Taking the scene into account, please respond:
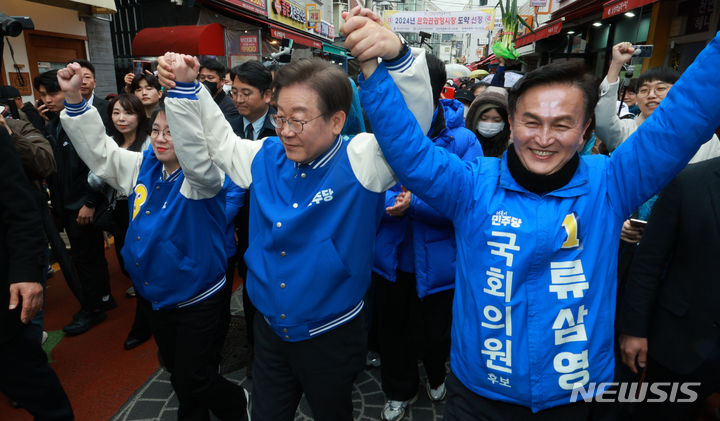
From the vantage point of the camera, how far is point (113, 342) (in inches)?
148

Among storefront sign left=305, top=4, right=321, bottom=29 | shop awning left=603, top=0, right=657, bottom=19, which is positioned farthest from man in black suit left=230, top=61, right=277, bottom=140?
storefront sign left=305, top=4, right=321, bottom=29

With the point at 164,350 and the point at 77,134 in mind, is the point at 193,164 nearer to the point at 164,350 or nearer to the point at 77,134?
the point at 77,134

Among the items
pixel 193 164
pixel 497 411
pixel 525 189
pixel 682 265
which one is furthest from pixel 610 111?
pixel 193 164

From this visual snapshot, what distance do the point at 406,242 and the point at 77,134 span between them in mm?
1953

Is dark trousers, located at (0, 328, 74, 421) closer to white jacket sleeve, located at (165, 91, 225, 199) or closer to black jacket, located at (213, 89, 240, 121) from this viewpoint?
white jacket sleeve, located at (165, 91, 225, 199)

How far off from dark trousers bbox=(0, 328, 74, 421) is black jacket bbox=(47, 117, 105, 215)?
180 cm

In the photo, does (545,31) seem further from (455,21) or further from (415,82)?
(415,82)

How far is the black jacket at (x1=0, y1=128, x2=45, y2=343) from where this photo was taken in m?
2.05

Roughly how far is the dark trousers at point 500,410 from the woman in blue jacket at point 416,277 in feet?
2.83

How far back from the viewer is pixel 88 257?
3.94m

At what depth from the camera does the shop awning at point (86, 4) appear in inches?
302

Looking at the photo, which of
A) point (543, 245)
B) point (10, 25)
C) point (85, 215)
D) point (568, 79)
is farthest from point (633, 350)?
point (85, 215)

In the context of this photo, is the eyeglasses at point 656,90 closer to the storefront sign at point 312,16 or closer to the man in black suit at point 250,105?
the man in black suit at point 250,105

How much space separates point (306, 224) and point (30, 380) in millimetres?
1749
